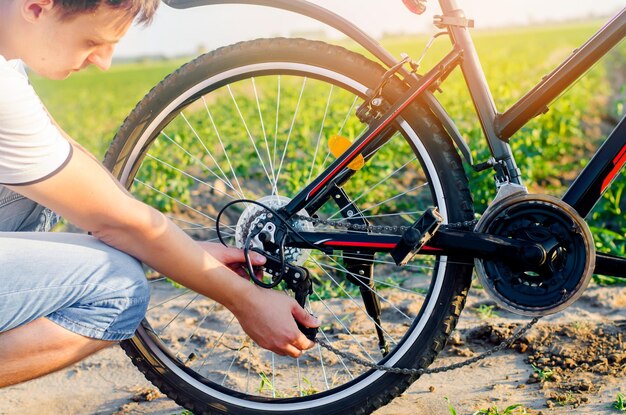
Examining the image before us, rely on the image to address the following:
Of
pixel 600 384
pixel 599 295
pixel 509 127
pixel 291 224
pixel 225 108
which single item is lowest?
pixel 291 224

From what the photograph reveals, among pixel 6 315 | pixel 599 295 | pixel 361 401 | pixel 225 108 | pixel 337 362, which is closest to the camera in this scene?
pixel 6 315

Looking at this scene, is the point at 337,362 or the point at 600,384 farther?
the point at 337,362

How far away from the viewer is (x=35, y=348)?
2.21m

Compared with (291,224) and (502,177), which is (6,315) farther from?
(502,177)

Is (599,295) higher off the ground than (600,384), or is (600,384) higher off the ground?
(599,295)

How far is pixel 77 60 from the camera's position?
7.33 ft

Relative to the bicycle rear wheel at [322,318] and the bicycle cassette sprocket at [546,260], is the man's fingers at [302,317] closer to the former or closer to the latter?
the bicycle rear wheel at [322,318]

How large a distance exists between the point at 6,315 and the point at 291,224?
860 millimetres

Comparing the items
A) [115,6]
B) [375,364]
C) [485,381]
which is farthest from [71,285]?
[485,381]

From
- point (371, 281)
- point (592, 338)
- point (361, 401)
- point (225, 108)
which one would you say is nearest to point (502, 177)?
point (371, 281)

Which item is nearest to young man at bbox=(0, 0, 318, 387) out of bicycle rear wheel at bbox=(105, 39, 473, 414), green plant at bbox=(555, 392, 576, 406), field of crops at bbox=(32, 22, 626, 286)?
bicycle rear wheel at bbox=(105, 39, 473, 414)

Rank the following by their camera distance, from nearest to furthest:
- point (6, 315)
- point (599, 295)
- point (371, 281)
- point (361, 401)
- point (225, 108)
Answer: point (6, 315)
point (361, 401)
point (371, 281)
point (599, 295)
point (225, 108)

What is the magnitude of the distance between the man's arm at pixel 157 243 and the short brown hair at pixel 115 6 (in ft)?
1.17

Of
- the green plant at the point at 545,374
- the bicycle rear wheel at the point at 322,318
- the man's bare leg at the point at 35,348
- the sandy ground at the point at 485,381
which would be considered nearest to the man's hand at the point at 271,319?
the bicycle rear wheel at the point at 322,318
